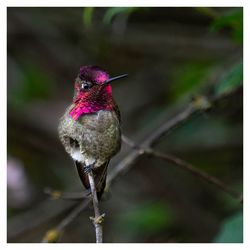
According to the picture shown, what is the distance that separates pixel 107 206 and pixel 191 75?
70 cm

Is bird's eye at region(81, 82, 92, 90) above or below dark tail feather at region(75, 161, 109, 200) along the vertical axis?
above

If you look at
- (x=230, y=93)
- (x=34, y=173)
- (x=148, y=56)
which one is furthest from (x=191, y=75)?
(x=34, y=173)

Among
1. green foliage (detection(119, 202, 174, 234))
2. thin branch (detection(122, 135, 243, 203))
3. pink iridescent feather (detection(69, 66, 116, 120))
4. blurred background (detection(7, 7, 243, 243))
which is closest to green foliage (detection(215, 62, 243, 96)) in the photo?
thin branch (detection(122, 135, 243, 203))

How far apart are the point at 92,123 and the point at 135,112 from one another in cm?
157

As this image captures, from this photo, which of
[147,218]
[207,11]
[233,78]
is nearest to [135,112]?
[147,218]

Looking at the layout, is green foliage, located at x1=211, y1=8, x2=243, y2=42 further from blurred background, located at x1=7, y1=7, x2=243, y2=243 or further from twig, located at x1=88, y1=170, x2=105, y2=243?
twig, located at x1=88, y1=170, x2=105, y2=243

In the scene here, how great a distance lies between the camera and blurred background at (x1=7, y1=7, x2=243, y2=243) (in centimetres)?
241

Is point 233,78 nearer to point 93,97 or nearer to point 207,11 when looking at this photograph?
point 207,11

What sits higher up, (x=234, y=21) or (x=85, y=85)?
(x=234, y=21)

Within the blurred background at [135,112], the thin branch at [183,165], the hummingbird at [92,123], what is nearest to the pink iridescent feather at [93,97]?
the hummingbird at [92,123]

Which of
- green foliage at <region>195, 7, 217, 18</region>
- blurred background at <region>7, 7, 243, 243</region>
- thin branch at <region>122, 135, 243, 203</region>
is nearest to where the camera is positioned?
thin branch at <region>122, 135, 243, 203</region>

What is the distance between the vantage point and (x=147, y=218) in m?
2.62

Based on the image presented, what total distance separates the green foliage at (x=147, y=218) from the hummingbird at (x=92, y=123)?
1.34 meters
